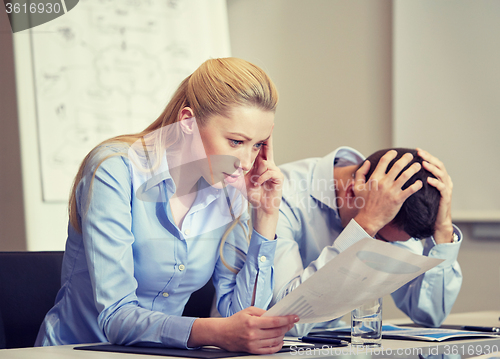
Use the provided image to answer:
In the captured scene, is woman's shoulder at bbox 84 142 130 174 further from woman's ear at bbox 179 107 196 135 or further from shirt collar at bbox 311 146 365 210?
shirt collar at bbox 311 146 365 210

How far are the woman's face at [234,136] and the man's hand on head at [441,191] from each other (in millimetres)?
427

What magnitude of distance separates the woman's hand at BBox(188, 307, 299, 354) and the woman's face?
347 mm

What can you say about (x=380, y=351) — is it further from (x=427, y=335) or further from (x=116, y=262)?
(x=116, y=262)

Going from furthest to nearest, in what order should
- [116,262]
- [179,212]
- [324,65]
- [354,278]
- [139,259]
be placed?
[324,65] → [179,212] → [139,259] → [116,262] → [354,278]

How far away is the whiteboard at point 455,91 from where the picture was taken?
1714 millimetres

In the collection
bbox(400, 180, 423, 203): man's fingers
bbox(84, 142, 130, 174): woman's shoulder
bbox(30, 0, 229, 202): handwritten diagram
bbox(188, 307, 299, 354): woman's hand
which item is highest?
bbox(30, 0, 229, 202): handwritten diagram

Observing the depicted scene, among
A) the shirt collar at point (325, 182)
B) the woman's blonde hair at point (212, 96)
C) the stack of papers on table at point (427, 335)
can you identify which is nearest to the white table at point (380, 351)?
the stack of papers on table at point (427, 335)

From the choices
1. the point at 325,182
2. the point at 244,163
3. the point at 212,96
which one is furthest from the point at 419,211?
the point at 212,96

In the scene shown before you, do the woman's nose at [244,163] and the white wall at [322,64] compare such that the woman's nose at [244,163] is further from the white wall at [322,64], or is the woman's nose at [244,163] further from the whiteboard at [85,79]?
the white wall at [322,64]

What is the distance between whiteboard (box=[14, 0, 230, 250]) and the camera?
5.60 ft

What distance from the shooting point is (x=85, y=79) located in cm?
176

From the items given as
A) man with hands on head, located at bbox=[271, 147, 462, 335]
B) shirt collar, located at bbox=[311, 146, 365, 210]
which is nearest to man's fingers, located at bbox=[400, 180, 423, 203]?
man with hands on head, located at bbox=[271, 147, 462, 335]

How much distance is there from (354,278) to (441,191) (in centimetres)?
63

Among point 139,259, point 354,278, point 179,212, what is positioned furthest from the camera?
point 179,212
